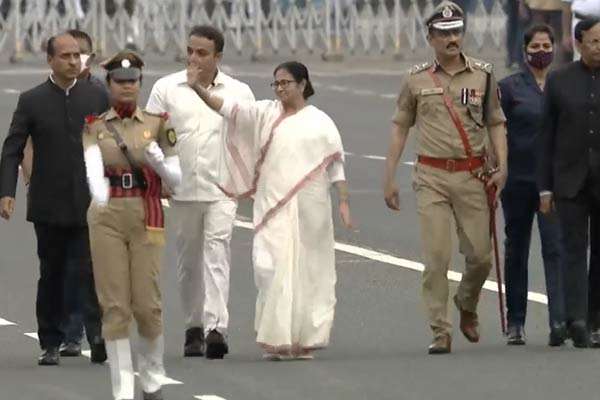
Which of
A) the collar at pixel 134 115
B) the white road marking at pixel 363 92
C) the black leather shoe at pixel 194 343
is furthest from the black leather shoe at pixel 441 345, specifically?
the white road marking at pixel 363 92

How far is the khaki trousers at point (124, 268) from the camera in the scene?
1343cm

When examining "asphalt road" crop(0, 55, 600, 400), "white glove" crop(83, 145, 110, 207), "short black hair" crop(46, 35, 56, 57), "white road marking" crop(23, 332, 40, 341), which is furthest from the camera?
"white road marking" crop(23, 332, 40, 341)

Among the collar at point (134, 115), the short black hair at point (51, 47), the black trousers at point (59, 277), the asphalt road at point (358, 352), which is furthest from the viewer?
the black trousers at point (59, 277)

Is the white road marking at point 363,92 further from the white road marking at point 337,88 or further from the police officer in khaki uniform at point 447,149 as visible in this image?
the police officer in khaki uniform at point 447,149

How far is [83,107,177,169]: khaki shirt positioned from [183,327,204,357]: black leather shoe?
2.41m

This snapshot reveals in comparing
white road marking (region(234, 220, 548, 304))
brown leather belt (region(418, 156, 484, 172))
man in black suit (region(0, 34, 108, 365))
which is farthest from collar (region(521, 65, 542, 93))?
man in black suit (region(0, 34, 108, 365))

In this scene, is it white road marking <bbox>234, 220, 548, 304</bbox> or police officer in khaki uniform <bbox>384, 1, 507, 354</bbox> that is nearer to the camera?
police officer in khaki uniform <bbox>384, 1, 507, 354</bbox>

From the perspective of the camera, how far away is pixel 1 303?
60.1 feet

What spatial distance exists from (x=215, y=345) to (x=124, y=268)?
2133 mm

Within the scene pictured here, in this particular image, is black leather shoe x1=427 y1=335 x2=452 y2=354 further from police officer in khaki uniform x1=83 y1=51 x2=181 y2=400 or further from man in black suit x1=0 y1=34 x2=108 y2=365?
police officer in khaki uniform x1=83 y1=51 x2=181 y2=400

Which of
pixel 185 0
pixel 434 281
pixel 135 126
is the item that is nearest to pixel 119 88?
pixel 135 126

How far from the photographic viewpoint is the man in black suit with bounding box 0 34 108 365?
1522 centimetres

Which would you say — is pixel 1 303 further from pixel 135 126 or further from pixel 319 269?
pixel 135 126

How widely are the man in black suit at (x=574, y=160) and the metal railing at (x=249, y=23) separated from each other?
25233mm
